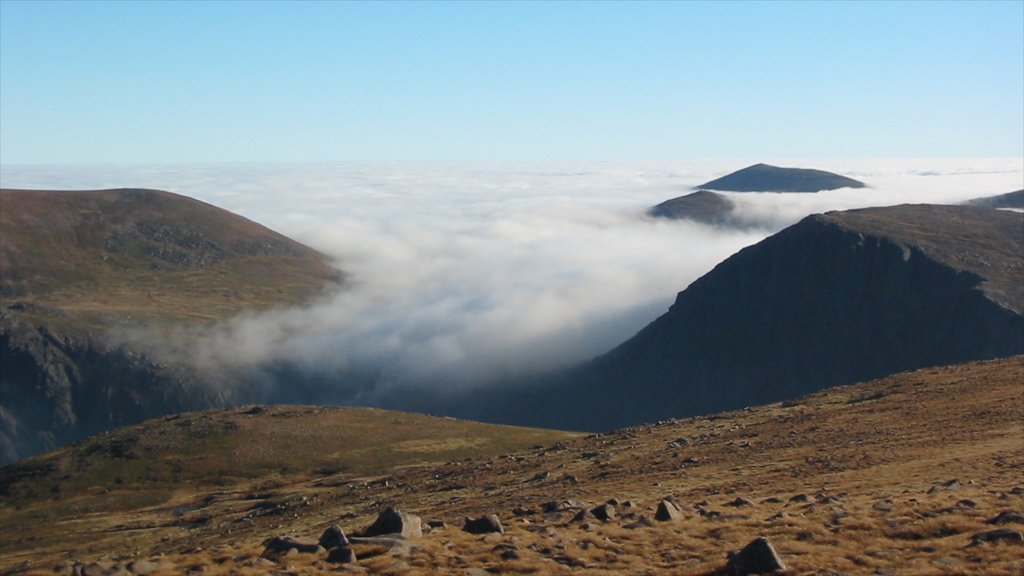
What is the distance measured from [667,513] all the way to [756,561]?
757 centimetres

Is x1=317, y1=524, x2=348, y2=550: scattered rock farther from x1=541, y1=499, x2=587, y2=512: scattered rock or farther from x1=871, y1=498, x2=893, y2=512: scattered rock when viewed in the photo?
x1=871, y1=498, x2=893, y2=512: scattered rock

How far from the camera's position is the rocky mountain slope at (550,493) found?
90.2ft

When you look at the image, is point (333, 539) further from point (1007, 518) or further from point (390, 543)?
point (1007, 518)

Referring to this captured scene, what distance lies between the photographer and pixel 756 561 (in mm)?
24797

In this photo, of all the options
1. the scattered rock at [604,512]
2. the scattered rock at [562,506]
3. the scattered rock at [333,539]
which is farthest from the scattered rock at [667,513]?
the scattered rock at [333,539]

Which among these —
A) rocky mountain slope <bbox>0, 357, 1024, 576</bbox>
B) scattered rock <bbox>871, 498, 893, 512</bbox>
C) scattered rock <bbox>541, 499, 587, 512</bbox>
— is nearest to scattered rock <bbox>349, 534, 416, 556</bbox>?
rocky mountain slope <bbox>0, 357, 1024, 576</bbox>

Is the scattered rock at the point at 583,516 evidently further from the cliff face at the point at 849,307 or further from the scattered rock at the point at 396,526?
the cliff face at the point at 849,307

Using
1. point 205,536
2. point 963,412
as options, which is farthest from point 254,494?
point 963,412

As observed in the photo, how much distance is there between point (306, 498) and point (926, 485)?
1917 inches

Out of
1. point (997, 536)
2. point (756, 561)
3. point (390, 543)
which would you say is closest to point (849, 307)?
point (997, 536)

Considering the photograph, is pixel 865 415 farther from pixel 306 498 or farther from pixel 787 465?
pixel 306 498

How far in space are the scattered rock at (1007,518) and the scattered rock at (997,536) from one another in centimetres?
166

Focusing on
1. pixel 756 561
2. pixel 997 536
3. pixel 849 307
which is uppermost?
pixel 997 536

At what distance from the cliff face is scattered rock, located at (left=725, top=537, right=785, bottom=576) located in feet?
469
